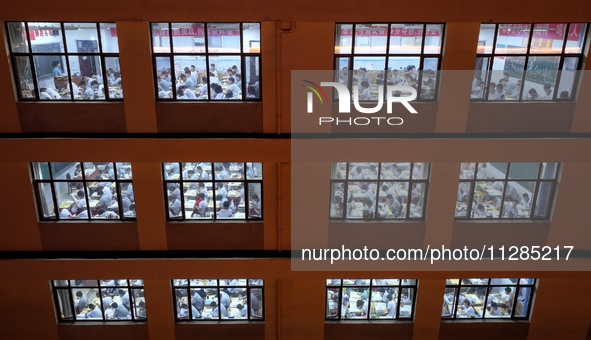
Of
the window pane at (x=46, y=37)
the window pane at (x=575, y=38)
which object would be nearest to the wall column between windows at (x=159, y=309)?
the window pane at (x=46, y=37)

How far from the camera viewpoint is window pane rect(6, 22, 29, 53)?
7.06 metres

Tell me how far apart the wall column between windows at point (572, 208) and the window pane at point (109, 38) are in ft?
24.6

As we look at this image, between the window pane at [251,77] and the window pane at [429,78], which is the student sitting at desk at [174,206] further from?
the window pane at [429,78]

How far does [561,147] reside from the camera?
733 centimetres

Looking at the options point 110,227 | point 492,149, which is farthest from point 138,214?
point 492,149

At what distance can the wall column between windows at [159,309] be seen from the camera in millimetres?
8484

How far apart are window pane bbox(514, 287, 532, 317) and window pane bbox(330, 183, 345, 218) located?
13.0 ft

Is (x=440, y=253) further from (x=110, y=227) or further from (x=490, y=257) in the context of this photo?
(x=110, y=227)

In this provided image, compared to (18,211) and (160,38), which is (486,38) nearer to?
(160,38)

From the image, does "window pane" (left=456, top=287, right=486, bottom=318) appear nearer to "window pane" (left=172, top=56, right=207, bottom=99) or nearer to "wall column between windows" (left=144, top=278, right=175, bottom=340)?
"wall column between windows" (left=144, top=278, right=175, bottom=340)

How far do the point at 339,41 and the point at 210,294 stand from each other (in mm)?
5222

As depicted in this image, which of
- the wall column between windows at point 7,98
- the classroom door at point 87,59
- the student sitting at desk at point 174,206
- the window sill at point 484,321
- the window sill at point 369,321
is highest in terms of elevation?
the classroom door at point 87,59

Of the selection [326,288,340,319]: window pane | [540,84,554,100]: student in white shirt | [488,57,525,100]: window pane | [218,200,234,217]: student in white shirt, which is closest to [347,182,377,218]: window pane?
[326,288,340,319]: window pane

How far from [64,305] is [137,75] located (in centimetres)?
475
